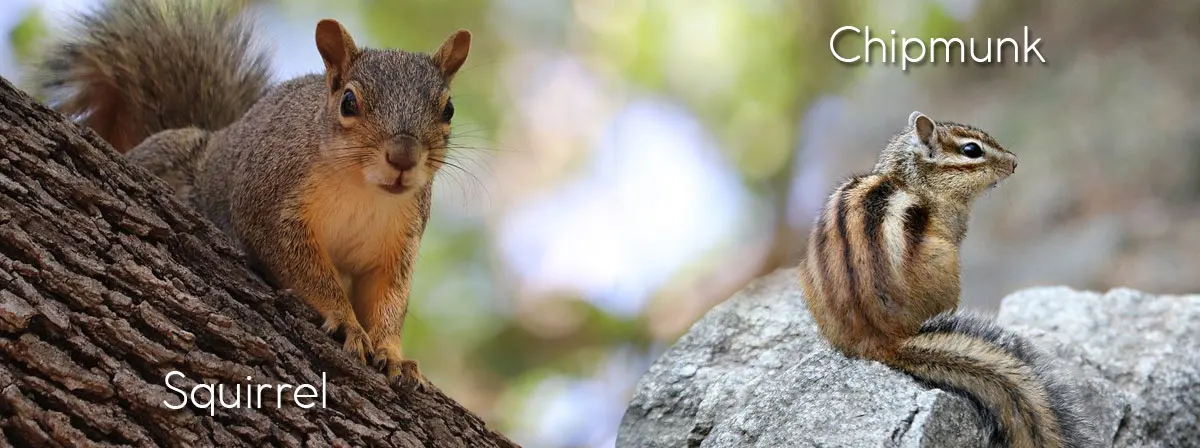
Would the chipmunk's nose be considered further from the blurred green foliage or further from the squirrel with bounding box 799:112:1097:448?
the blurred green foliage

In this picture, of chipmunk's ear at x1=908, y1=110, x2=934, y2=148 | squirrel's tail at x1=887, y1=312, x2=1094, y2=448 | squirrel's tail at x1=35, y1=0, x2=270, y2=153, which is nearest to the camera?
squirrel's tail at x1=887, y1=312, x2=1094, y2=448

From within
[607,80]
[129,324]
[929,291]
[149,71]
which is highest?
[607,80]

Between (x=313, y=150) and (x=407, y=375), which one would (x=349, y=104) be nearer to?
(x=313, y=150)

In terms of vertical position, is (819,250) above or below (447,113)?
below

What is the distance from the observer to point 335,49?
2.17 meters

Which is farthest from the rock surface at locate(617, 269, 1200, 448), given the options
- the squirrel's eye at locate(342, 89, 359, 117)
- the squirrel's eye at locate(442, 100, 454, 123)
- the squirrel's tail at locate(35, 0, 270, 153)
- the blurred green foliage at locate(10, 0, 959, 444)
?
the blurred green foliage at locate(10, 0, 959, 444)

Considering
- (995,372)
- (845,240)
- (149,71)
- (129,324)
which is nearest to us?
(129,324)

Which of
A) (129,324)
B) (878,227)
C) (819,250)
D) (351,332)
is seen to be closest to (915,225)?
(878,227)

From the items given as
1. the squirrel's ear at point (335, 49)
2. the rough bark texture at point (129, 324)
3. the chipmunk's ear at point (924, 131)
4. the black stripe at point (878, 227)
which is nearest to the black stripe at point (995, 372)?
the black stripe at point (878, 227)

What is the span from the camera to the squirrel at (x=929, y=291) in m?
1.96

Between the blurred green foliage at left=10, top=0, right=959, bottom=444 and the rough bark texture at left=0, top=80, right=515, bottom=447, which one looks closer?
the rough bark texture at left=0, top=80, right=515, bottom=447

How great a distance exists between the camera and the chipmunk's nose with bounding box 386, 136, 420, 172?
1972 millimetres

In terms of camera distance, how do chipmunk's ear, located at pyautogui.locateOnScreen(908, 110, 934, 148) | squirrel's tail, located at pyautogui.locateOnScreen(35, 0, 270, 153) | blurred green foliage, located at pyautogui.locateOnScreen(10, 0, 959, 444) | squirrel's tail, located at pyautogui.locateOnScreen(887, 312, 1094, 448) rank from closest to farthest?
squirrel's tail, located at pyautogui.locateOnScreen(887, 312, 1094, 448)
chipmunk's ear, located at pyautogui.locateOnScreen(908, 110, 934, 148)
squirrel's tail, located at pyautogui.locateOnScreen(35, 0, 270, 153)
blurred green foliage, located at pyautogui.locateOnScreen(10, 0, 959, 444)

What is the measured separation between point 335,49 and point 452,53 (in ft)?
0.78
